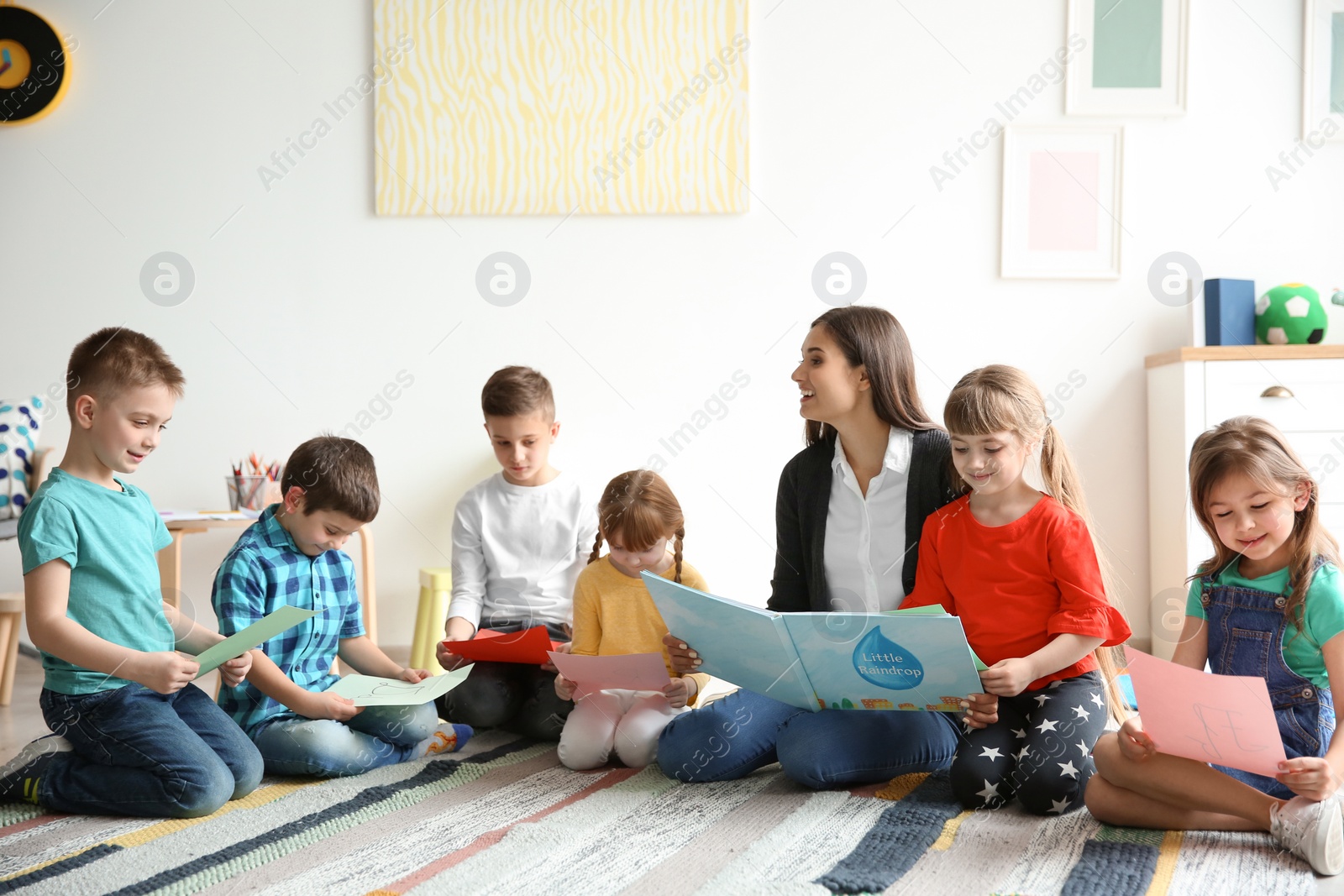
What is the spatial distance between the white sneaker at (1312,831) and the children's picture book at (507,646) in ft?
3.41

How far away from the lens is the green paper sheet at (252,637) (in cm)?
128

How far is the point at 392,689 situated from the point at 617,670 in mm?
341

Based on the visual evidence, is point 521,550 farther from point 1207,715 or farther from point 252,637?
point 1207,715

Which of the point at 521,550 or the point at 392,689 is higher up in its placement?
the point at 521,550

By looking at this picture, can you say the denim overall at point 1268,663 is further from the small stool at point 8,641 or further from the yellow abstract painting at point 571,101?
the small stool at point 8,641

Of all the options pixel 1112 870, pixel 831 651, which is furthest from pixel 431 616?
pixel 1112 870

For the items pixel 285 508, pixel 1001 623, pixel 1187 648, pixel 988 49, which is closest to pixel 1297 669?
pixel 1187 648

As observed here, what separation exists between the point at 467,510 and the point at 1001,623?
1.05m

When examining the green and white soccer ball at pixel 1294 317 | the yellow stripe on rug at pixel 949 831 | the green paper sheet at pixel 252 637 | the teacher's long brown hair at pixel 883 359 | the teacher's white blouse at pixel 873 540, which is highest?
the green and white soccer ball at pixel 1294 317

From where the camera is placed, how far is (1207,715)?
1143 millimetres

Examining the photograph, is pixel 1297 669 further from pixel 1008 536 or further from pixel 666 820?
pixel 666 820

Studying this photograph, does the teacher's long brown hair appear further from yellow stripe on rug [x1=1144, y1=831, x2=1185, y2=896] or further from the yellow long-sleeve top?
yellow stripe on rug [x1=1144, y1=831, x2=1185, y2=896]

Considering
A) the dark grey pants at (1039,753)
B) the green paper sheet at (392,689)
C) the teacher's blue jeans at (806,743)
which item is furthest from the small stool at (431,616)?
the dark grey pants at (1039,753)

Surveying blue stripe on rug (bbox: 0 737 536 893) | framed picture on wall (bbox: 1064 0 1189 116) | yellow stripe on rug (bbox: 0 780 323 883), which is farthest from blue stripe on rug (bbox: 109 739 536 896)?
framed picture on wall (bbox: 1064 0 1189 116)
